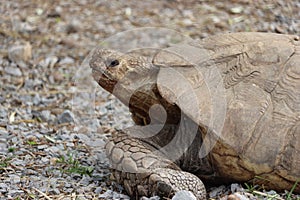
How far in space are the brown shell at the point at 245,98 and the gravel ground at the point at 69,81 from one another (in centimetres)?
20

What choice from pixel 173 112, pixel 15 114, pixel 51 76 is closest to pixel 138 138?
pixel 173 112

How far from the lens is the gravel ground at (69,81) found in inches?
132

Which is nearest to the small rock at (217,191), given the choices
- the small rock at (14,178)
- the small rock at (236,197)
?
the small rock at (236,197)

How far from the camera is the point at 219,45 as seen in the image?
3.39 meters

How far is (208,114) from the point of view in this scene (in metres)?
3.07

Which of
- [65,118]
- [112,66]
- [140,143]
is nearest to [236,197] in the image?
[140,143]

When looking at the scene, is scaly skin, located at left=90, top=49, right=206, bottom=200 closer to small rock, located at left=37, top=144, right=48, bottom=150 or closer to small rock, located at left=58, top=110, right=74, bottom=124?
small rock, located at left=37, top=144, right=48, bottom=150

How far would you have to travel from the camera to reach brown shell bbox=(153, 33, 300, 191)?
2990 mm

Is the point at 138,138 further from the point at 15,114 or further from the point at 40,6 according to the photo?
the point at 40,6

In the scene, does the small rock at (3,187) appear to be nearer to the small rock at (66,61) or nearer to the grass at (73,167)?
the grass at (73,167)

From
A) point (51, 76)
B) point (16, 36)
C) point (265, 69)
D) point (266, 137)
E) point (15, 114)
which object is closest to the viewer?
point (266, 137)

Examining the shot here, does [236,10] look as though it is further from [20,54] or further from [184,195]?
[184,195]

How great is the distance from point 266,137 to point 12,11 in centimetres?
450

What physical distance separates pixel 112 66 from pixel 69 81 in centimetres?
198
